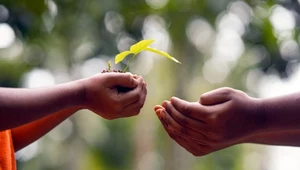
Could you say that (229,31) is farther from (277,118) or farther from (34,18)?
(277,118)

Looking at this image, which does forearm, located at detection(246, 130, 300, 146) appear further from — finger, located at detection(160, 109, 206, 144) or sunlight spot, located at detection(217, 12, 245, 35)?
sunlight spot, located at detection(217, 12, 245, 35)

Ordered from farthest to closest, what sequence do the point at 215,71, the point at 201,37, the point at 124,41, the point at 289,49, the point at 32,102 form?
the point at 215,71 → the point at 201,37 → the point at 124,41 → the point at 289,49 → the point at 32,102

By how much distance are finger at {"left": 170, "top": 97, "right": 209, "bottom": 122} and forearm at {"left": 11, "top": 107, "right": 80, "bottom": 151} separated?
0.18 metres

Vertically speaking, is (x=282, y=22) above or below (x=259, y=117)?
above

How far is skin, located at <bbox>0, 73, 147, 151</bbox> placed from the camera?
0.53m

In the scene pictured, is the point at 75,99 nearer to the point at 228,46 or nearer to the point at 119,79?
the point at 119,79

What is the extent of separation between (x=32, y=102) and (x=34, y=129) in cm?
21

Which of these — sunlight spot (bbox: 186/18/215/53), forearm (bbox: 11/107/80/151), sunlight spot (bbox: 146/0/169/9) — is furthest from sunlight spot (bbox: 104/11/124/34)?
forearm (bbox: 11/107/80/151)

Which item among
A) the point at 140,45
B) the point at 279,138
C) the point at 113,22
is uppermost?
the point at 113,22

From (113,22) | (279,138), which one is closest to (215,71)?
(113,22)

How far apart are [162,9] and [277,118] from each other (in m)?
1.64

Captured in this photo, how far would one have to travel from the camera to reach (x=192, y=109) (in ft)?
1.99

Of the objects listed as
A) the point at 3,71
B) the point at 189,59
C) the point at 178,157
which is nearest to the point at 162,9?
the point at 3,71

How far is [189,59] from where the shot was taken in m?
3.35
